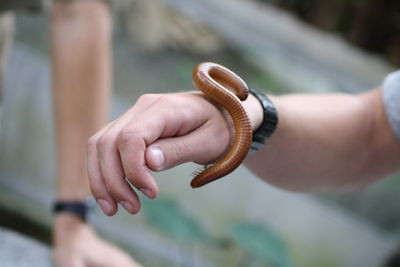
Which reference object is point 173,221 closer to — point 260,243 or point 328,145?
point 260,243

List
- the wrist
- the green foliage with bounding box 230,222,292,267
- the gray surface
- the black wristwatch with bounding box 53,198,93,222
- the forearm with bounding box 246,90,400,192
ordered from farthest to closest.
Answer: the green foliage with bounding box 230,222,292,267, the black wristwatch with bounding box 53,198,93,222, the gray surface, the forearm with bounding box 246,90,400,192, the wrist

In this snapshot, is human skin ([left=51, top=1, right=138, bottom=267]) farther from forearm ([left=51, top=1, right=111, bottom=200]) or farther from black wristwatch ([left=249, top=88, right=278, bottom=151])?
black wristwatch ([left=249, top=88, right=278, bottom=151])

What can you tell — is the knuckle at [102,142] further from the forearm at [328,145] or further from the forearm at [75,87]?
the forearm at [75,87]

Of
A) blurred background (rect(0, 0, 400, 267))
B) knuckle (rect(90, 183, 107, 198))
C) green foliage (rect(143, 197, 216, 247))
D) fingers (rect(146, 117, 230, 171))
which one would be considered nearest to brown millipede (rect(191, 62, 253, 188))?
fingers (rect(146, 117, 230, 171))

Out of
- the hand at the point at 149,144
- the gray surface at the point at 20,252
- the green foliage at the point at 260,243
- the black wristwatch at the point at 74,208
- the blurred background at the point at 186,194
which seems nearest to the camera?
the hand at the point at 149,144

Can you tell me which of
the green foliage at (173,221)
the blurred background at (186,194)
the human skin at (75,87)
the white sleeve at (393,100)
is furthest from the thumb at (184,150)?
the green foliage at (173,221)

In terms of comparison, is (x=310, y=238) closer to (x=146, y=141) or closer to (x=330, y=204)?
(x=330, y=204)
